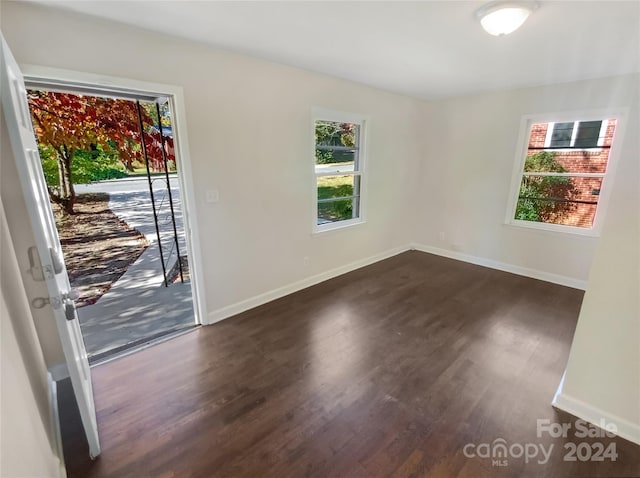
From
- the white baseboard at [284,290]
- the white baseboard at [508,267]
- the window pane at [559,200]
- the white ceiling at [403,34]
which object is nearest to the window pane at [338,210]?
the white baseboard at [284,290]

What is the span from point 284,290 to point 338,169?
172 cm

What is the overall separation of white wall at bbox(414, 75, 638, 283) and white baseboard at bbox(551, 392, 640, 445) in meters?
2.48

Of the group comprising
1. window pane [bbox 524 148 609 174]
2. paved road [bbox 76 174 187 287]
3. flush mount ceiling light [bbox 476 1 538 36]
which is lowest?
paved road [bbox 76 174 187 287]

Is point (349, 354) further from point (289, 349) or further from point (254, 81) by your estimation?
point (254, 81)

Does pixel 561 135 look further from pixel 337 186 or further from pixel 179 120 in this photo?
pixel 179 120

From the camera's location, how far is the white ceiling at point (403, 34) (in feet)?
Answer: 5.81

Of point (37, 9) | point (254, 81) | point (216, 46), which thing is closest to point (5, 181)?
point (37, 9)

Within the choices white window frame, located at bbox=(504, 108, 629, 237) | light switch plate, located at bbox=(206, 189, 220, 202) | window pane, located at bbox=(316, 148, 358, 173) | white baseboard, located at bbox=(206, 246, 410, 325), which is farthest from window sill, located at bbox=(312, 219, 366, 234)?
white window frame, located at bbox=(504, 108, 629, 237)

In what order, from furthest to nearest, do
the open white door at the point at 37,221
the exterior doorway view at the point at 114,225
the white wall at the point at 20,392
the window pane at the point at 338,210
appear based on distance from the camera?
the window pane at the point at 338,210 < the exterior doorway view at the point at 114,225 < the open white door at the point at 37,221 < the white wall at the point at 20,392

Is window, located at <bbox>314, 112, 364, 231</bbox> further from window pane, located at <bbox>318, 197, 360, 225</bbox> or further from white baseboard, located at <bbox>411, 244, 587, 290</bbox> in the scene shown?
white baseboard, located at <bbox>411, 244, 587, 290</bbox>

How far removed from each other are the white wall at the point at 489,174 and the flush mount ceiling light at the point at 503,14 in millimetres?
2413

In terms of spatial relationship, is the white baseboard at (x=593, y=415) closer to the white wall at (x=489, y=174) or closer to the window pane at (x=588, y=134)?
the white wall at (x=489, y=174)

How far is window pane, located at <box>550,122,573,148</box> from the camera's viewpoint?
141 inches

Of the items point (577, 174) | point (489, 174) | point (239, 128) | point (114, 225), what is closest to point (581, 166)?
point (577, 174)
